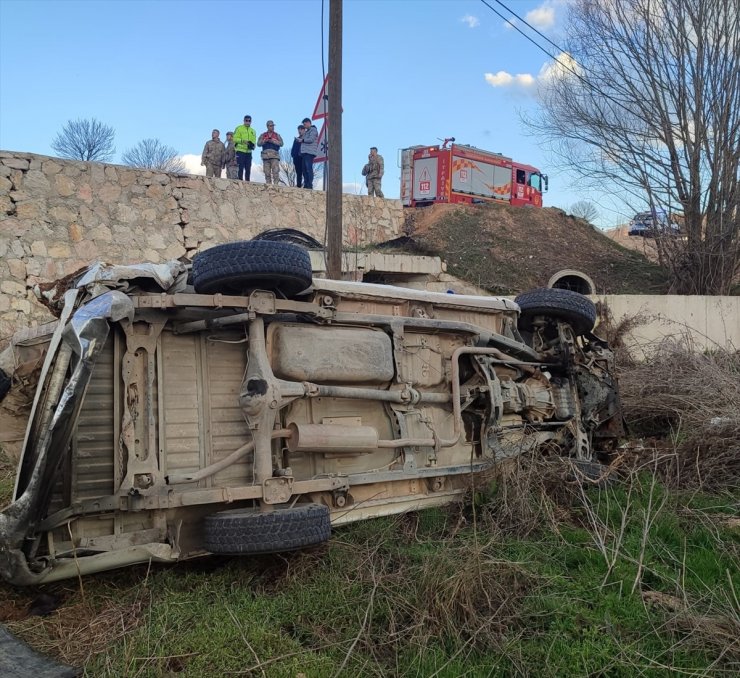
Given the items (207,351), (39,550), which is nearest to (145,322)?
(207,351)

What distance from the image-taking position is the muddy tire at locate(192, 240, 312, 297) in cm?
396

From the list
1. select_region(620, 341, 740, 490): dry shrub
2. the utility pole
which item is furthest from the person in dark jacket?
select_region(620, 341, 740, 490): dry shrub

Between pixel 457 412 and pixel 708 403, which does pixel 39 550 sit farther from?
pixel 708 403

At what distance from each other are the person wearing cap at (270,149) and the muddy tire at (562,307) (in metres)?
10.9

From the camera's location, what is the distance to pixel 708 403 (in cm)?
629

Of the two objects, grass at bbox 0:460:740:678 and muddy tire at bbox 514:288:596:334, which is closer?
grass at bbox 0:460:740:678

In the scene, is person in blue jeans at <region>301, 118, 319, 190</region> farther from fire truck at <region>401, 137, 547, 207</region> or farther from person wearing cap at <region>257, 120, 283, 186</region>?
fire truck at <region>401, 137, 547, 207</region>

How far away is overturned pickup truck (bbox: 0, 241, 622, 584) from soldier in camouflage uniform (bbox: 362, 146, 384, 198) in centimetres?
1371

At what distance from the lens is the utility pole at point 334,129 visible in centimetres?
912

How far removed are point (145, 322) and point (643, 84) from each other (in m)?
15.1

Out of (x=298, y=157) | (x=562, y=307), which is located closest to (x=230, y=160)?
(x=298, y=157)

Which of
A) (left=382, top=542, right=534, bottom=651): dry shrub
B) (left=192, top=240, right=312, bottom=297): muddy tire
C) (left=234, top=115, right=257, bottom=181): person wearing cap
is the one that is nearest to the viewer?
(left=382, top=542, right=534, bottom=651): dry shrub

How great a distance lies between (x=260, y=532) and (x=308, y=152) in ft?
42.5

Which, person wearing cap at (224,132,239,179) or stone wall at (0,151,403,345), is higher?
person wearing cap at (224,132,239,179)
